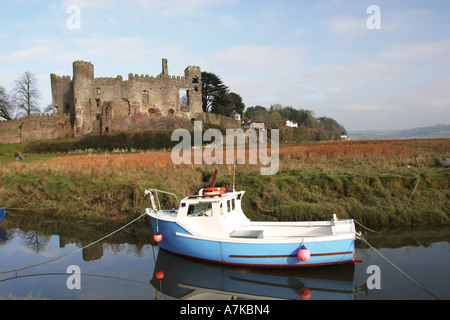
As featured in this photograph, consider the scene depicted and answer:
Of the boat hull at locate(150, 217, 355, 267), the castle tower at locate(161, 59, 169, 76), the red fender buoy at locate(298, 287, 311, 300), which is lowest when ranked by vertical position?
the red fender buoy at locate(298, 287, 311, 300)

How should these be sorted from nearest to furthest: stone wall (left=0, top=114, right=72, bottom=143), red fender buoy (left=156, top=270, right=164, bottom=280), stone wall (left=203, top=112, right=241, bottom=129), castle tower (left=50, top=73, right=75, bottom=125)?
1. red fender buoy (left=156, top=270, right=164, bottom=280)
2. stone wall (left=0, top=114, right=72, bottom=143)
3. castle tower (left=50, top=73, right=75, bottom=125)
4. stone wall (left=203, top=112, right=241, bottom=129)

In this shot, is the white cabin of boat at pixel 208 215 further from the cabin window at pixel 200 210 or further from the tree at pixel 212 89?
the tree at pixel 212 89

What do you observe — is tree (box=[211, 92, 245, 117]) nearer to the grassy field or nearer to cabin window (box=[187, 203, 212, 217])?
the grassy field

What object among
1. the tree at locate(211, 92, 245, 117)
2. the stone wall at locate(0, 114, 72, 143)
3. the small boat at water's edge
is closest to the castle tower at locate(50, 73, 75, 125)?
the stone wall at locate(0, 114, 72, 143)

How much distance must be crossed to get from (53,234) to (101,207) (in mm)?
2801

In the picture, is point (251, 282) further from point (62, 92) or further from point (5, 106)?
point (5, 106)

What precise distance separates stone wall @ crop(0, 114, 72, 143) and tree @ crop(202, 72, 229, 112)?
958 inches

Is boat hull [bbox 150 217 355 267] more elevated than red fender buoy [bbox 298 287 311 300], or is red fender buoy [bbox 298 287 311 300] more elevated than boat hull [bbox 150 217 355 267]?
boat hull [bbox 150 217 355 267]

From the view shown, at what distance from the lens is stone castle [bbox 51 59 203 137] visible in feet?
144

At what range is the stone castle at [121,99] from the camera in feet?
144

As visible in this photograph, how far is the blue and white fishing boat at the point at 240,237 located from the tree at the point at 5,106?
49.9 m

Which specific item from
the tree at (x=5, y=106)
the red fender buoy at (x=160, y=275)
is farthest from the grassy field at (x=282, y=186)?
the tree at (x=5, y=106)

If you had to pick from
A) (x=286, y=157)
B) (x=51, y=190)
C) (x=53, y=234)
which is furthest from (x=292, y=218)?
(x=51, y=190)

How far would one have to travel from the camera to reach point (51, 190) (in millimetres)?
19547
